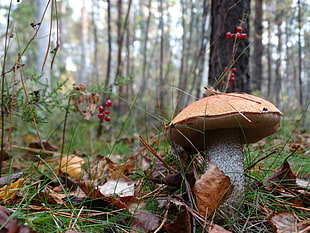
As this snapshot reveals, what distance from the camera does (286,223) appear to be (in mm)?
1032

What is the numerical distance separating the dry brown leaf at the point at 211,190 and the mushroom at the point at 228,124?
0.05 metres

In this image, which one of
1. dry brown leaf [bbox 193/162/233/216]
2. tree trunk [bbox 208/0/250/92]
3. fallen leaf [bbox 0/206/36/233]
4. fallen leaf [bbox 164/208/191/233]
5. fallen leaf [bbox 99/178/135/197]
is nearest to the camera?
fallen leaf [bbox 0/206/36/233]

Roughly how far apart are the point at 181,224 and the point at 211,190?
0.20m

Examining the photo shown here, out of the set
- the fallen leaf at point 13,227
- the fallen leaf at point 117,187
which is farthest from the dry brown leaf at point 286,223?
the fallen leaf at point 13,227

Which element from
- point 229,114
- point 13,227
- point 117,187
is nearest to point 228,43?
point 229,114

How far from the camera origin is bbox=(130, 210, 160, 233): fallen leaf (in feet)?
3.36

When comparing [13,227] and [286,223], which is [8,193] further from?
[286,223]

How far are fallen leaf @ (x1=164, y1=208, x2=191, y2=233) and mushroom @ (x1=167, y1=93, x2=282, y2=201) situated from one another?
0.87ft

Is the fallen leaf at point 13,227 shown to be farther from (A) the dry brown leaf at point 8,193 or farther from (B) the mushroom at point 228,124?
(B) the mushroom at point 228,124

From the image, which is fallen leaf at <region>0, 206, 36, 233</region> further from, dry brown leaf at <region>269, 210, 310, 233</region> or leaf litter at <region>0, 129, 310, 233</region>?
dry brown leaf at <region>269, 210, 310, 233</region>

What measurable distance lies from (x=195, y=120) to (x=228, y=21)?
68.5 inches

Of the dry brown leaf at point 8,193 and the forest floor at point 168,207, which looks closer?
the forest floor at point 168,207

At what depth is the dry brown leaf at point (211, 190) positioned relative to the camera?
3.51 ft

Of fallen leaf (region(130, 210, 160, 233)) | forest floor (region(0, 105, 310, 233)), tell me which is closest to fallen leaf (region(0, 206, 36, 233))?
forest floor (region(0, 105, 310, 233))
